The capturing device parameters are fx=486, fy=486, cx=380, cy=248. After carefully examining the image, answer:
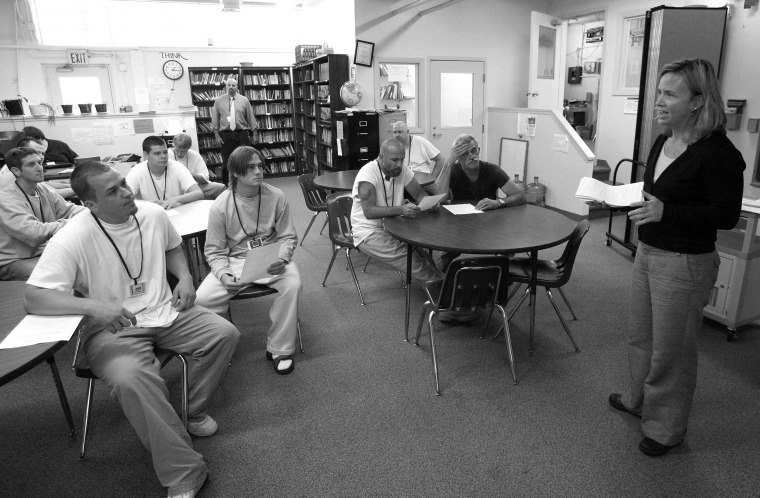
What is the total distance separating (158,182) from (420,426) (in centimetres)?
269

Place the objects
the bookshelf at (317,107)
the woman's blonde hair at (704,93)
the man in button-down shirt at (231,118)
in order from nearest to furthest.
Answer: the woman's blonde hair at (704,93)
the bookshelf at (317,107)
the man in button-down shirt at (231,118)

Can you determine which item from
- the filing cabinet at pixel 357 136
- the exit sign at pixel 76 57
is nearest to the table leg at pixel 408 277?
the filing cabinet at pixel 357 136

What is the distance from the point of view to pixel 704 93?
1.79 meters

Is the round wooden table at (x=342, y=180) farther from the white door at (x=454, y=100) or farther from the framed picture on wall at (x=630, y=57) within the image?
the framed picture on wall at (x=630, y=57)

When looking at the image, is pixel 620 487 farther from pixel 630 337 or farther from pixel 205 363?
pixel 205 363

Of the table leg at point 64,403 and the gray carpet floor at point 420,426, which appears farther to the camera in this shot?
the table leg at point 64,403

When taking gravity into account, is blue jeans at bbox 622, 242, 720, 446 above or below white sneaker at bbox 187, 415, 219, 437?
above

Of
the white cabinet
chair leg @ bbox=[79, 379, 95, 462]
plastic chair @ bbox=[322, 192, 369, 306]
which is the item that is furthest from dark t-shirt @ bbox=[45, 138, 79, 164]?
the white cabinet

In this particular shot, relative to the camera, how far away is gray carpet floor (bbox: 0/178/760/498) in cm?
199

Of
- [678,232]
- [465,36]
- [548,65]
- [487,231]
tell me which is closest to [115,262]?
[487,231]

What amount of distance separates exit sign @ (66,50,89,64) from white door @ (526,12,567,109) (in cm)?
798

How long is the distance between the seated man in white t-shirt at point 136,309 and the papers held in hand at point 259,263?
0.38m

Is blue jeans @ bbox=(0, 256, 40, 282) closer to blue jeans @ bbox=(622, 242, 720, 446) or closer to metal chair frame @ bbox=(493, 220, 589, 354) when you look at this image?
metal chair frame @ bbox=(493, 220, 589, 354)

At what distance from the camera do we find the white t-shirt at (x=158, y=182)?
3646 millimetres
